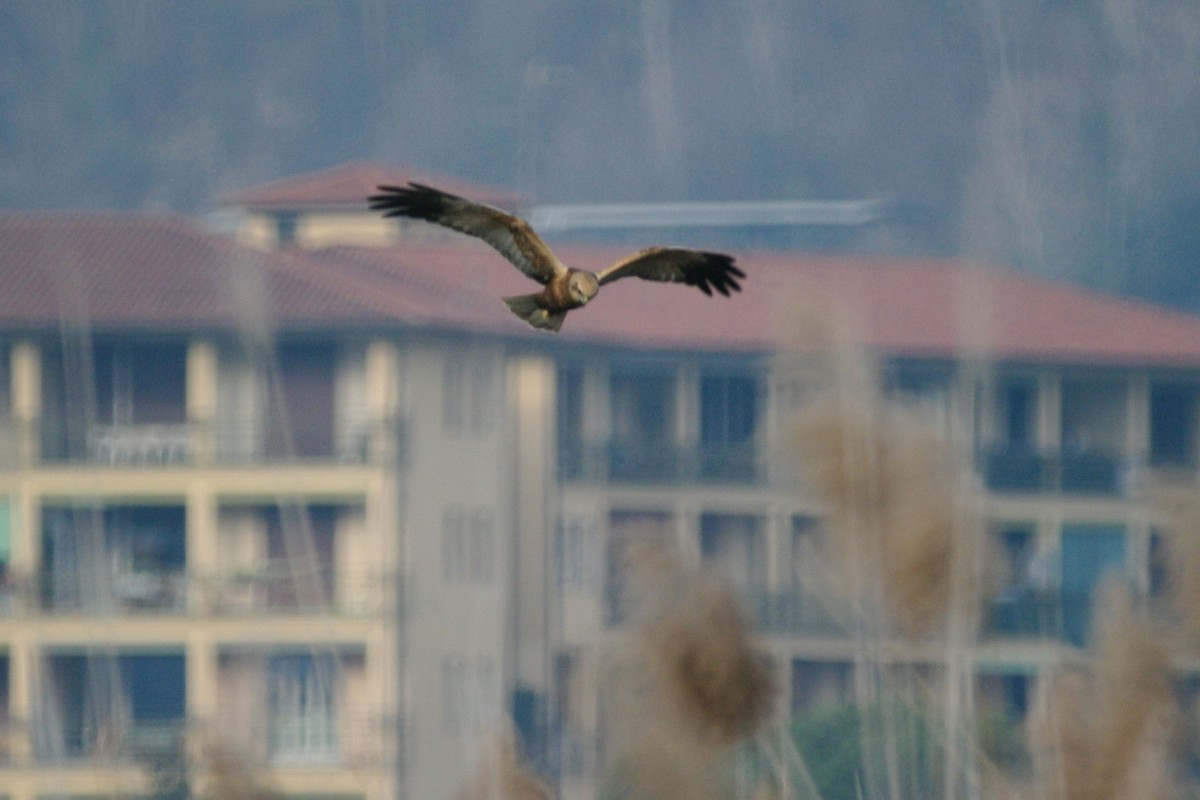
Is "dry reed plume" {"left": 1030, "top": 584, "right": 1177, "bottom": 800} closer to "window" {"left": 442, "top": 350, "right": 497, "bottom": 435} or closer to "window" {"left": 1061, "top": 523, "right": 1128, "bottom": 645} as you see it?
"window" {"left": 442, "top": 350, "right": 497, "bottom": 435}

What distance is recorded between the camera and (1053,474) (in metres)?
49.4

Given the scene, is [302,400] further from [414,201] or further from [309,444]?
[414,201]

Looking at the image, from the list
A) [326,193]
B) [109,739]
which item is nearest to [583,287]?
[109,739]

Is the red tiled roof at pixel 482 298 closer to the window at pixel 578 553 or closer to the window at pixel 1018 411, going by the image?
the window at pixel 1018 411

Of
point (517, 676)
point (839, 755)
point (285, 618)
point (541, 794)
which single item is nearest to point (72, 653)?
point (285, 618)

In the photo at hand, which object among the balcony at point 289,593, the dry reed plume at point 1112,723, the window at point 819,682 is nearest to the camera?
the dry reed plume at point 1112,723

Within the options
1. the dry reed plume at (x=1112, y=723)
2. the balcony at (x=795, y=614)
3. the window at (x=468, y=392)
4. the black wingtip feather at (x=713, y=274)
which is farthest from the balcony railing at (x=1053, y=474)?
the black wingtip feather at (x=713, y=274)

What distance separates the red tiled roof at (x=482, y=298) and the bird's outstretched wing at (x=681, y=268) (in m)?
29.9

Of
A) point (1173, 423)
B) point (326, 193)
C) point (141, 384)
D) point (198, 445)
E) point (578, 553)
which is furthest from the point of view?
point (326, 193)

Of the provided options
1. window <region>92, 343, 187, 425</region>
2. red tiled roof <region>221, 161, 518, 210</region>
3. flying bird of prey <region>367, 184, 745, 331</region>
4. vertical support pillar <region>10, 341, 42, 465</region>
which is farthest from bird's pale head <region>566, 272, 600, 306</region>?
red tiled roof <region>221, 161, 518, 210</region>

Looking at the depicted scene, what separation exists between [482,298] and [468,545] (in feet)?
13.3

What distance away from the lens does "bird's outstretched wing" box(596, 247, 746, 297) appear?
10867 mm

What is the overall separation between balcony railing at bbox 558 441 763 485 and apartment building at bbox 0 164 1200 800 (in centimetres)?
5

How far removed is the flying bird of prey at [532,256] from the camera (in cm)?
1066
